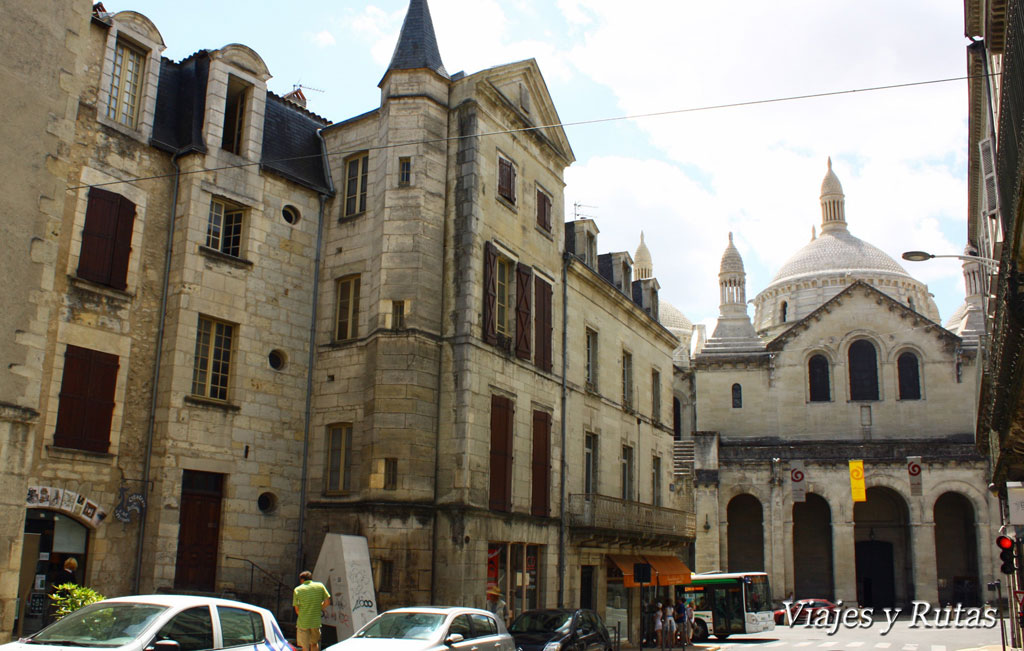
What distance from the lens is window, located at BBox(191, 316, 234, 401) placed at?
16875mm

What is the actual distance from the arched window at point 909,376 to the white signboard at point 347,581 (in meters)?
39.1

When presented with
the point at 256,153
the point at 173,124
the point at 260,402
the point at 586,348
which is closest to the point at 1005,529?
the point at 586,348

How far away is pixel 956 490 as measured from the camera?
4356 centimetres

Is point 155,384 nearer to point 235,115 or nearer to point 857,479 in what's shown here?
point 235,115

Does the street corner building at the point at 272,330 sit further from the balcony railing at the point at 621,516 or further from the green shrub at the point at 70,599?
the green shrub at the point at 70,599

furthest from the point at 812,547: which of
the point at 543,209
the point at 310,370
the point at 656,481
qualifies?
the point at 310,370

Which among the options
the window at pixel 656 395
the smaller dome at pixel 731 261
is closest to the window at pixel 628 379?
the window at pixel 656 395

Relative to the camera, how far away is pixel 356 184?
20.0 metres

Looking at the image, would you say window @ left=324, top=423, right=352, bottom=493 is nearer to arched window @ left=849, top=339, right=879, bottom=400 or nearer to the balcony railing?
the balcony railing

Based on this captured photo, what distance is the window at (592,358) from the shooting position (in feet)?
83.3

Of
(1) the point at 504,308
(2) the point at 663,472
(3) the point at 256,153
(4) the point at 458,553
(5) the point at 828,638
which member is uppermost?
(3) the point at 256,153

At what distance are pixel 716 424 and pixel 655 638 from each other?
26525mm

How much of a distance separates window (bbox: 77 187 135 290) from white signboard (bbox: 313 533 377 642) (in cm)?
584

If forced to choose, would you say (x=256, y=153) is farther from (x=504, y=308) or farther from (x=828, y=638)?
(x=828, y=638)
